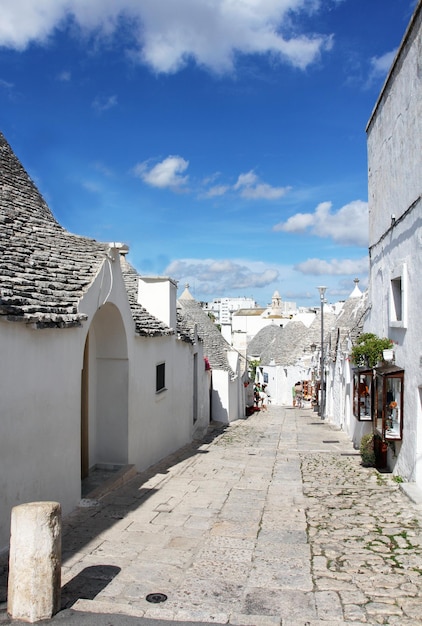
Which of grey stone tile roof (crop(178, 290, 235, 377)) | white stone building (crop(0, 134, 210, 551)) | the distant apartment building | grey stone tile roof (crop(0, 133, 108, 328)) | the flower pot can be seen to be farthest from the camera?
the distant apartment building

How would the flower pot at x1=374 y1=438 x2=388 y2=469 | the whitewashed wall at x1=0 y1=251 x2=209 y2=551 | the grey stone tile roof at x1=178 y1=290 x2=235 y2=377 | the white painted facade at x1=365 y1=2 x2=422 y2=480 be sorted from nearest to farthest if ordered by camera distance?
the whitewashed wall at x1=0 y1=251 x2=209 y2=551
the white painted facade at x1=365 y1=2 x2=422 y2=480
the flower pot at x1=374 y1=438 x2=388 y2=469
the grey stone tile roof at x1=178 y1=290 x2=235 y2=377

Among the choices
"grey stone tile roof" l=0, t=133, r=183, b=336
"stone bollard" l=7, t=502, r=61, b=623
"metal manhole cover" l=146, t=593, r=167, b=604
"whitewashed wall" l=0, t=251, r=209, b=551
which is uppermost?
"grey stone tile roof" l=0, t=133, r=183, b=336

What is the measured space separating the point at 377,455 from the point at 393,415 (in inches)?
56.0

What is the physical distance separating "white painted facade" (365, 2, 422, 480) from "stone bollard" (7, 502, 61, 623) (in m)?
6.38

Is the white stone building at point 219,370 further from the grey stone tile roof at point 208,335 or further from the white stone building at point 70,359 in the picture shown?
the white stone building at point 70,359

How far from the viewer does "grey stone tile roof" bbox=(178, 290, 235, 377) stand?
84.4 ft

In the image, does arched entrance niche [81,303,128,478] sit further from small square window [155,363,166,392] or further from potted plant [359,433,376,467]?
potted plant [359,433,376,467]

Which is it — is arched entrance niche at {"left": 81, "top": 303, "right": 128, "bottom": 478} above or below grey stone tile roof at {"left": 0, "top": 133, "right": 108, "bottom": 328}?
below

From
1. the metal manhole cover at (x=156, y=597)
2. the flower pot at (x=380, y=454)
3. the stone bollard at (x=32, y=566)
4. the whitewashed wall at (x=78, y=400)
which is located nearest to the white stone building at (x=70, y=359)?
the whitewashed wall at (x=78, y=400)

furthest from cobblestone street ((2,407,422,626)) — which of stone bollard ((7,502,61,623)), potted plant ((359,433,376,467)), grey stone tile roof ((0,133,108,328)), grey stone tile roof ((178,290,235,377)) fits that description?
grey stone tile roof ((178,290,235,377))

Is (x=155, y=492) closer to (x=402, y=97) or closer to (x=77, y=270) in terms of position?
(x=77, y=270)

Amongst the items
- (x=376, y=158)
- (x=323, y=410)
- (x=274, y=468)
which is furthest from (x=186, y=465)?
(x=323, y=410)

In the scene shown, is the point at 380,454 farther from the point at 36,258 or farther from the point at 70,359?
the point at 36,258

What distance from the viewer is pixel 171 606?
195 inches
